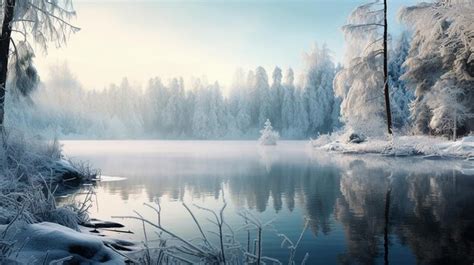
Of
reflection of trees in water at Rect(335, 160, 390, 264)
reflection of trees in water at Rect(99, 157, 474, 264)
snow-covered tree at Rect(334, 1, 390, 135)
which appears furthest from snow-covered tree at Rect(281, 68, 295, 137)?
reflection of trees in water at Rect(335, 160, 390, 264)

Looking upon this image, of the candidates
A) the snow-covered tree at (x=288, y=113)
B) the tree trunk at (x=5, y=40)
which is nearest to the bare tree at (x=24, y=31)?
the tree trunk at (x=5, y=40)

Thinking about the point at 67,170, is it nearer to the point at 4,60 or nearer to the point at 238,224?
the point at 4,60

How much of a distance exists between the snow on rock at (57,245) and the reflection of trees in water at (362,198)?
3.17 m

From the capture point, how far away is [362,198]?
35.6ft

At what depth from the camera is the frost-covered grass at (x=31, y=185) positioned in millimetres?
5186

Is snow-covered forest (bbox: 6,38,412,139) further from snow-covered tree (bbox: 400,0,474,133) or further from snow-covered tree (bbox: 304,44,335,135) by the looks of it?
snow-covered tree (bbox: 400,0,474,133)

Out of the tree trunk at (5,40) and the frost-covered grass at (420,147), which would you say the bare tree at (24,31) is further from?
the frost-covered grass at (420,147)

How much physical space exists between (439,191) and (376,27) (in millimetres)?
18107

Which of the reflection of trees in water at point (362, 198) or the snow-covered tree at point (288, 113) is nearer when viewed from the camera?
the reflection of trees in water at point (362, 198)

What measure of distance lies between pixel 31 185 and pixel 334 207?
6185 millimetres

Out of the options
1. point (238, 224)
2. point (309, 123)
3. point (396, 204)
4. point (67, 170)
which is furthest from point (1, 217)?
point (309, 123)

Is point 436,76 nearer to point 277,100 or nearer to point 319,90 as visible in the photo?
point 319,90

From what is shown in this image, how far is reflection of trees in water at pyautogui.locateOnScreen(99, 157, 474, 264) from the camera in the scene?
6469 millimetres

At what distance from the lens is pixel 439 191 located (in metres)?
11.6
